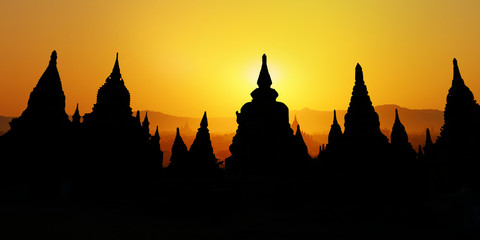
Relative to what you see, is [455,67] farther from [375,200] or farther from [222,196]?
[222,196]

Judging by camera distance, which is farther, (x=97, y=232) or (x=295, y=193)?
(x=295, y=193)

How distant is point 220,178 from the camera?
25078mm

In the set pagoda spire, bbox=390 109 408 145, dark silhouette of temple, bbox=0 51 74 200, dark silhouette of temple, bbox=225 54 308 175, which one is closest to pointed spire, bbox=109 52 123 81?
dark silhouette of temple, bbox=0 51 74 200

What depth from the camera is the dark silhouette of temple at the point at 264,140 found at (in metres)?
28.6

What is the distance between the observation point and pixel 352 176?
24297 mm

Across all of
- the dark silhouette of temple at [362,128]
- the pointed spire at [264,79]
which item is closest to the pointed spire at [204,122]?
the pointed spire at [264,79]

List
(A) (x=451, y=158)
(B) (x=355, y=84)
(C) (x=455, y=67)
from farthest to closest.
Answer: (B) (x=355, y=84)
(C) (x=455, y=67)
(A) (x=451, y=158)

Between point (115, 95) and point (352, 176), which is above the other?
point (115, 95)

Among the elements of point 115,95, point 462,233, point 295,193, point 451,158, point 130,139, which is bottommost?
point 462,233

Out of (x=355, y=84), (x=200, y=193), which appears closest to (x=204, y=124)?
(x=355, y=84)

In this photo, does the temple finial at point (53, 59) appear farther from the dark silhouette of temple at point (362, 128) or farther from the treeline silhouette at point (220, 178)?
the dark silhouette of temple at point (362, 128)

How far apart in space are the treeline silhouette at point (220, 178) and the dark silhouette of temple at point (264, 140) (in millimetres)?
128

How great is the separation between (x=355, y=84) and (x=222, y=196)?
16098 mm

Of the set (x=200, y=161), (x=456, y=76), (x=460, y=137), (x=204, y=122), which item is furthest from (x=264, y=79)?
(x=460, y=137)
